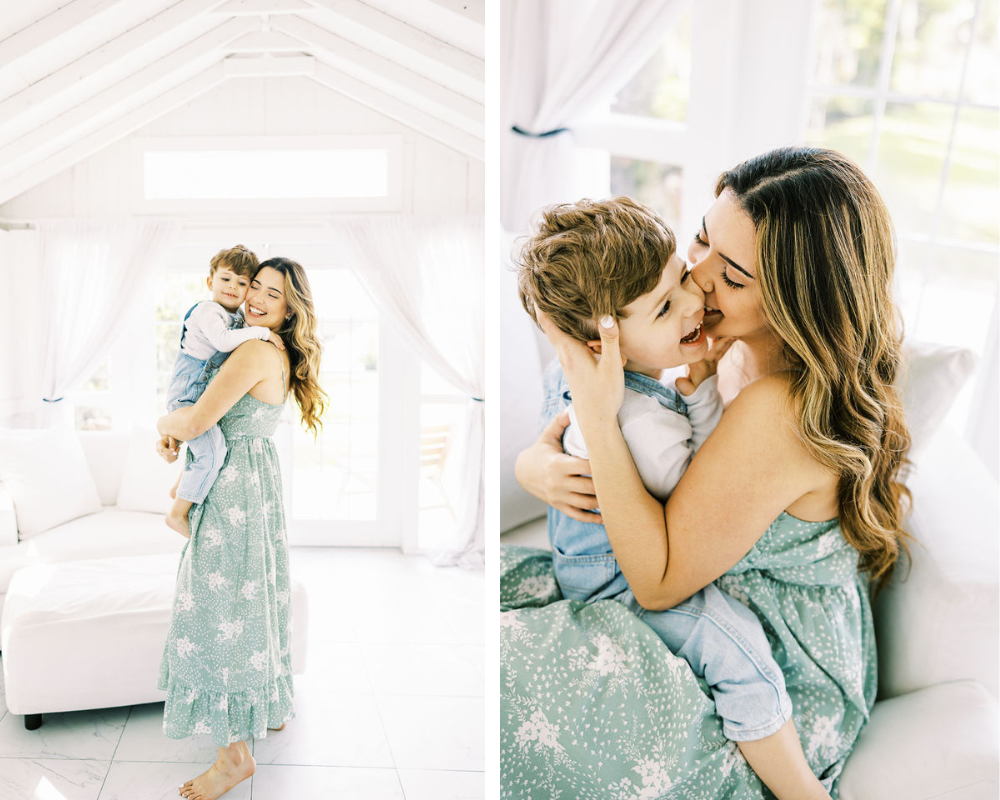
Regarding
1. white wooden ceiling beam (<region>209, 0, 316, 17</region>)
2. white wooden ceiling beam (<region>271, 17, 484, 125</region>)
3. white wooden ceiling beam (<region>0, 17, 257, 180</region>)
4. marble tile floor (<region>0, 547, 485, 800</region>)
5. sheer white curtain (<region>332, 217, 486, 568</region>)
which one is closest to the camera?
marble tile floor (<region>0, 547, 485, 800</region>)

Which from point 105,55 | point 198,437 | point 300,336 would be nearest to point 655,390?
point 300,336

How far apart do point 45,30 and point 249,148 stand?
4.20ft

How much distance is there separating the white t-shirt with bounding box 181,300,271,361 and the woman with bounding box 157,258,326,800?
0.05 m

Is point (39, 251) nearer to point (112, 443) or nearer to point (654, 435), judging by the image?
point (112, 443)

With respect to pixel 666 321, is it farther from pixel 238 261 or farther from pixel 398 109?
pixel 398 109

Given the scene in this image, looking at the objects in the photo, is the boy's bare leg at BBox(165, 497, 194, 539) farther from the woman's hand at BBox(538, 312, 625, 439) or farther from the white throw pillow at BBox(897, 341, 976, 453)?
the white throw pillow at BBox(897, 341, 976, 453)

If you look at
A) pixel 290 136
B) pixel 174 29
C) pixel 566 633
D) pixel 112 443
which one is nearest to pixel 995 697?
pixel 566 633

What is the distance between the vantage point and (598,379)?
0.89 metres

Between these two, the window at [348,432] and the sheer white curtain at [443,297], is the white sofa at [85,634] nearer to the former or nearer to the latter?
the sheer white curtain at [443,297]

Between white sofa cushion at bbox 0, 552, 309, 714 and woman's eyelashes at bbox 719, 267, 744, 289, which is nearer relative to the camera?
woman's eyelashes at bbox 719, 267, 744, 289

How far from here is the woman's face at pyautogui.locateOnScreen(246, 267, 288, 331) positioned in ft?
5.04

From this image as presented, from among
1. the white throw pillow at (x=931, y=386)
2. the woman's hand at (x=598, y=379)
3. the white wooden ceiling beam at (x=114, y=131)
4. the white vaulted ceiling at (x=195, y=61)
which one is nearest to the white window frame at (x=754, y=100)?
the white vaulted ceiling at (x=195, y=61)

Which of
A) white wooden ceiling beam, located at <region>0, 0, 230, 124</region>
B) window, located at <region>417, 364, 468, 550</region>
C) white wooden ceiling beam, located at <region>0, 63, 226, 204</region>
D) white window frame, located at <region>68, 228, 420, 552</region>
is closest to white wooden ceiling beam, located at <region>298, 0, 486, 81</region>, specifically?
white wooden ceiling beam, located at <region>0, 0, 230, 124</region>

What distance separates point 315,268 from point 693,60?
2.08 metres
